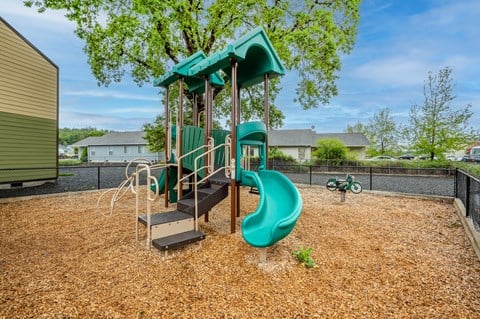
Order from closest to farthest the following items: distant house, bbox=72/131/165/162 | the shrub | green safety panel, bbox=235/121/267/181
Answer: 1. green safety panel, bbox=235/121/267/181
2. distant house, bbox=72/131/165/162
3. the shrub

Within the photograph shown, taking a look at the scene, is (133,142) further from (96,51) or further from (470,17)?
(470,17)

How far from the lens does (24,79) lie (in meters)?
9.27

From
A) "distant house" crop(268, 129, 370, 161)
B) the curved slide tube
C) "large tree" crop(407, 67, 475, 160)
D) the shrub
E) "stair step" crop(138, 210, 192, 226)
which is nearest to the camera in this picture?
the curved slide tube

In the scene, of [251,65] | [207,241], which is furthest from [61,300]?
[251,65]

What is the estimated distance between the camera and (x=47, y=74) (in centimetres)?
1009

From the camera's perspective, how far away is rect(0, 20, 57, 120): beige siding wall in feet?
28.4

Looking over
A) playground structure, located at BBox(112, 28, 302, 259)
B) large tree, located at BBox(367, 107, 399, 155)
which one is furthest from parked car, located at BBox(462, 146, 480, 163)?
playground structure, located at BBox(112, 28, 302, 259)

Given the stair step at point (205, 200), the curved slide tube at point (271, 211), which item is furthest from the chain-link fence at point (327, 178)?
the curved slide tube at point (271, 211)

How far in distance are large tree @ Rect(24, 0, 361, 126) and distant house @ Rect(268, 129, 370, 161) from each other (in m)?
17.4

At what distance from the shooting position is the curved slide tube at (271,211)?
10.3ft

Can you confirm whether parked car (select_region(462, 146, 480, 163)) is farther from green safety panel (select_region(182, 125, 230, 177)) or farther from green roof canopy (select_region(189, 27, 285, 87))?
green safety panel (select_region(182, 125, 230, 177))

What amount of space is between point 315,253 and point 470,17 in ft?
33.2

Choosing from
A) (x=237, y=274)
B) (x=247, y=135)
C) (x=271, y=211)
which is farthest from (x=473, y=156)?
(x=237, y=274)

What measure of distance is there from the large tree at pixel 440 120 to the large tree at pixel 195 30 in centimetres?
1004
